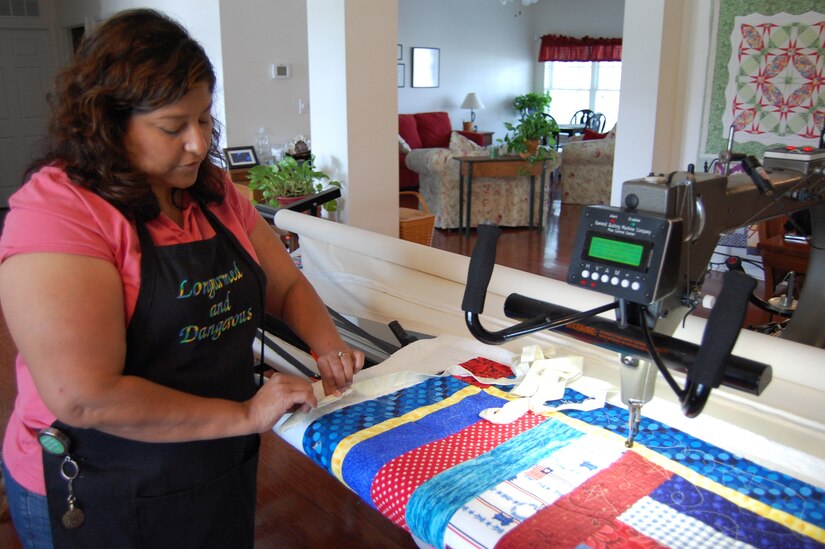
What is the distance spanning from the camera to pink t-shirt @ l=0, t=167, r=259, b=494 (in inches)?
34.7

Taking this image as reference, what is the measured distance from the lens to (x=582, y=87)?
1188 cm

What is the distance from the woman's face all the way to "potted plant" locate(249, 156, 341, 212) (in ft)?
6.86

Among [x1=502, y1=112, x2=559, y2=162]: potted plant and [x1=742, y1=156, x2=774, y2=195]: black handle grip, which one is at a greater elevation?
[x1=742, y1=156, x2=774, y2=195]: black handle grip

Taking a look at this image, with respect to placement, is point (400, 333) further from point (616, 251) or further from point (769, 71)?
point (769, 71)

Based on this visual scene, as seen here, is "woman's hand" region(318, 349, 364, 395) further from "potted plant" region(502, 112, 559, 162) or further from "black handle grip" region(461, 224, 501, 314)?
"potted plant" region(502, 112, 559, 162)

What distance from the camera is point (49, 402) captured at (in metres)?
0.89

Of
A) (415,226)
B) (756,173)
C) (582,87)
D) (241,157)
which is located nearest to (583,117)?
(582,87)

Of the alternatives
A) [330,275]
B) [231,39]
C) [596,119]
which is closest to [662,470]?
[330,275]

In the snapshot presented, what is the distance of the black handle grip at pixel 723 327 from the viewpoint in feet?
2.39

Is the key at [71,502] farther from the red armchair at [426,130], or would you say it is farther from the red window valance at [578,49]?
the red window valance at [578,49]

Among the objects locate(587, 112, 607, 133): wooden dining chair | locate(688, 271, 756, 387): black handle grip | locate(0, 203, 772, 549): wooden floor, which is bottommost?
locate(0, 203, 772, 549): wooden floor

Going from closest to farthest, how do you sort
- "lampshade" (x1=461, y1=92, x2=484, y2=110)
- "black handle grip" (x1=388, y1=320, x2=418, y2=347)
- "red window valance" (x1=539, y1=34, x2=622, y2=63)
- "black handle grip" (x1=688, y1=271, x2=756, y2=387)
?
"black handle grip" (x1=688, y1=271, x2=756, y2=387)
"black handle grip" (x1=388, y1=320, x2=418, y2=347)
"lampshade" (x1=461, y1=92, x2=484, y2=110)
"red window valance" (x1=539, y1=34, x2=622, y2=63)

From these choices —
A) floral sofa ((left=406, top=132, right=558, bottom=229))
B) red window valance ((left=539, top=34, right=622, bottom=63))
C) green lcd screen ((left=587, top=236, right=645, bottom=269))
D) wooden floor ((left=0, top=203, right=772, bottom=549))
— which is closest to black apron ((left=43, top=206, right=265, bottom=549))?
green lcd screen ((left=587, top=236, right=645, bottom=269))

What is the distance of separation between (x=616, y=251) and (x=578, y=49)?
38.0 feet
